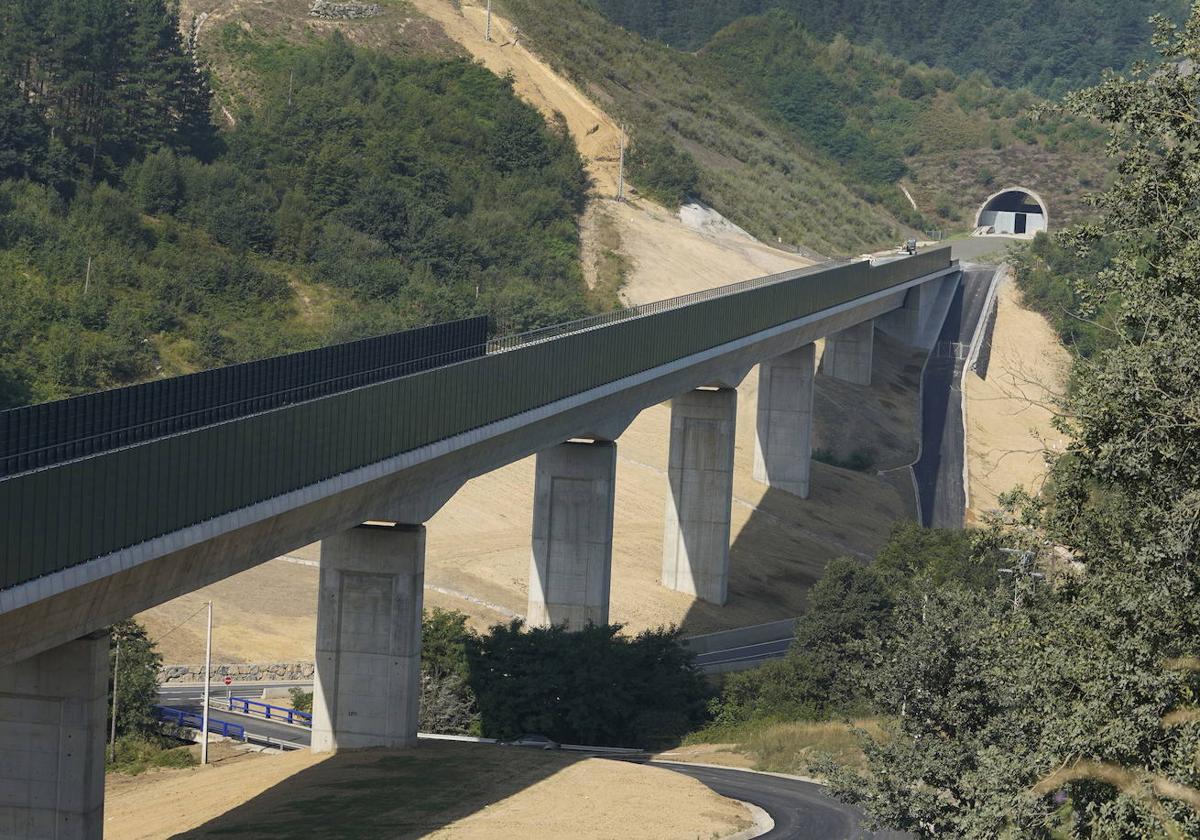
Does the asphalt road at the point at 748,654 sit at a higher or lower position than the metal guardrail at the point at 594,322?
lower

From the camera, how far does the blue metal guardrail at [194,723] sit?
5109cm

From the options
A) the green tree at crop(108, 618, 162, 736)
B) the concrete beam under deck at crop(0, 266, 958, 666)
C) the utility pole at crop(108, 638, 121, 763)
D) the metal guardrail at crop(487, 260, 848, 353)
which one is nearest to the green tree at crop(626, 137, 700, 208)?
the metal guardrail at crop(487, 260, 848, 353)

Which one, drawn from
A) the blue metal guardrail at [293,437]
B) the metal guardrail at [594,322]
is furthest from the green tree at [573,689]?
the metal guardrail at [594,322]

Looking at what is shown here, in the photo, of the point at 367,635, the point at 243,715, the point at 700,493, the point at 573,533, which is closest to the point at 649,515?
the point at 700,493

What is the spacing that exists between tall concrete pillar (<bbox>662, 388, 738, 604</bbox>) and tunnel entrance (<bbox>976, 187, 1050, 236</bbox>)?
120m

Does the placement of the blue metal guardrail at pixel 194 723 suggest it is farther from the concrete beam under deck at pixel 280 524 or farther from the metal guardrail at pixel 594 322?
the metal guardrail at pixel 594 322

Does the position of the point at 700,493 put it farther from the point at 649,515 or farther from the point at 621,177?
the point at 621,177

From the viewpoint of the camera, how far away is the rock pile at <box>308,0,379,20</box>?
142 meters

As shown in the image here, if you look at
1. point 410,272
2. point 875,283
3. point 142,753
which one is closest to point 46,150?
point 410,272

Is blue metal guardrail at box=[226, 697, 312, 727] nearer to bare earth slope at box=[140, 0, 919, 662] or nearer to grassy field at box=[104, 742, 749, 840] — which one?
bare earth slope at box=[140, 0, 919, 662]

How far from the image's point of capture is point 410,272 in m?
107

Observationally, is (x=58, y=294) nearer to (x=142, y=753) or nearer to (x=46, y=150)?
(x=46, y=150)

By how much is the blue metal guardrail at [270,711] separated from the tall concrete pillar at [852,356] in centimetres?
6596

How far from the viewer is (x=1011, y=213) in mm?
188125
